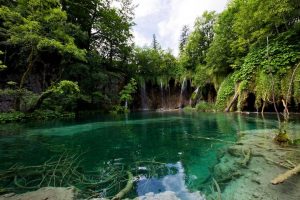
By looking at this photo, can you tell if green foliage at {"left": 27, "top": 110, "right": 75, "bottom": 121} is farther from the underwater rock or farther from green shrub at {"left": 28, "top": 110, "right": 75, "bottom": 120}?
the underwater rock

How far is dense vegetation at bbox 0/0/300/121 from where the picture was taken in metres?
11.1

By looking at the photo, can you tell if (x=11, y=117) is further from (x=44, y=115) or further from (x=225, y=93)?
(x=225, y=93)

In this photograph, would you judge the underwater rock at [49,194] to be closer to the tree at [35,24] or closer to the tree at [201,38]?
the tree at [35,24]

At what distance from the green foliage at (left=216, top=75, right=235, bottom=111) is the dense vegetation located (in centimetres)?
8

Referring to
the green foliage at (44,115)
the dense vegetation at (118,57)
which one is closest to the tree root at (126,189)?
the dense vegetation at (118,57)

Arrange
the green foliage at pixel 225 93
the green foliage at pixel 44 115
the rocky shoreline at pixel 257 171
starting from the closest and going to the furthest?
the rocky shoreline at pixel 257 171
the green foliage at pixel 44 115
the green foliage at pixel 225 93

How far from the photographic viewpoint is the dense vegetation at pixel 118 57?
1112cm

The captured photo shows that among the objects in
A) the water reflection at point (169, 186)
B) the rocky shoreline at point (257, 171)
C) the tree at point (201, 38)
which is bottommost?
the water reflection at point (169, 186)

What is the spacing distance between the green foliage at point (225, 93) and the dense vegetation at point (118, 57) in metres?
0.08

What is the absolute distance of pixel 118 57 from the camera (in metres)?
24.5

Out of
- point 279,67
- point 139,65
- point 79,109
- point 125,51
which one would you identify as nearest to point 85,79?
point 79,109

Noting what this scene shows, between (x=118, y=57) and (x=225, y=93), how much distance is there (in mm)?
14019

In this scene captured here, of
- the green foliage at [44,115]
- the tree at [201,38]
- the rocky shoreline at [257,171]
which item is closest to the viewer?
the rocky shoreline at [257,171]

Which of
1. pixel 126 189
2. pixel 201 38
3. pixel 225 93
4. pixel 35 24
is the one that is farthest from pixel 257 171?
pixel 201 38
